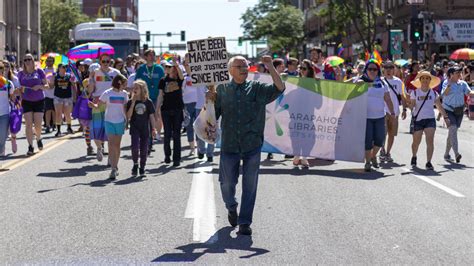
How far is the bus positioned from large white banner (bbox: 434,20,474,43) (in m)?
28.7

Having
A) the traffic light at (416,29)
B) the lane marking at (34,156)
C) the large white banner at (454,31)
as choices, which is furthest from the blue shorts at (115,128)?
the large white banner at (454,31)

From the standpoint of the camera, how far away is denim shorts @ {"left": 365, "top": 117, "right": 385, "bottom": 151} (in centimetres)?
1493

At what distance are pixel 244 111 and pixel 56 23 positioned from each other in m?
87.7

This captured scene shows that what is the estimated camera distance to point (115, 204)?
10797 mm

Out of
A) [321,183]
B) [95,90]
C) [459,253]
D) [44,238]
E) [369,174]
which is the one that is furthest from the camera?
[95,90]

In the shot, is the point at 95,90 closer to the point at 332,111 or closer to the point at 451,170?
the point at 332,111

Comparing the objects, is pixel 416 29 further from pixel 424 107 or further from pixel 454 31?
pixel 424 107

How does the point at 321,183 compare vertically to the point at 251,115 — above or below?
below

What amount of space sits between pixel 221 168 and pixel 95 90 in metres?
7.93

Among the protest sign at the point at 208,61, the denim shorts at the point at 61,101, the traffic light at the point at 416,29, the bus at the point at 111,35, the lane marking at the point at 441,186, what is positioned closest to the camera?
the protest sign at the point at 208,61

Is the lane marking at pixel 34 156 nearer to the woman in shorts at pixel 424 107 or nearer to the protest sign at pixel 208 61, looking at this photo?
the protest sign at pixel 208 61

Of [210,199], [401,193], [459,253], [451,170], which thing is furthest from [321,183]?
[459,253]

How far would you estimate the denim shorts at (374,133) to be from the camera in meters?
14.9

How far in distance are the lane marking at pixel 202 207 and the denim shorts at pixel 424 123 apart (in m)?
3.85
